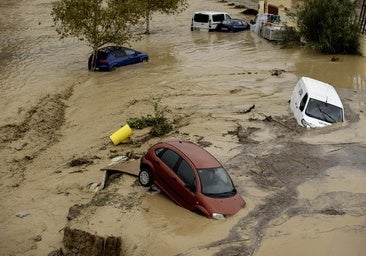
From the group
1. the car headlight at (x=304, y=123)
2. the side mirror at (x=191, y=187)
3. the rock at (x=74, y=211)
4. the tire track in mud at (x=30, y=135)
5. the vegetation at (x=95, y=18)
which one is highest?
the vegetation at (x=95, y=18)

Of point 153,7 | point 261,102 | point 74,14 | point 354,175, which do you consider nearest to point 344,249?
point 354,175

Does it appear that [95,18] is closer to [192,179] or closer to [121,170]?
[121,170]

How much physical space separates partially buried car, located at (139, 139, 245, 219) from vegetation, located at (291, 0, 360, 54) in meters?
20.3

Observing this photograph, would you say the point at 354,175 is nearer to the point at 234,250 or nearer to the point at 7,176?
the point at 234,250

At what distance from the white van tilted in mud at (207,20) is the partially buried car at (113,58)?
10.7 meters

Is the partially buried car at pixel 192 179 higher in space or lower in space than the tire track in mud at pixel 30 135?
higher

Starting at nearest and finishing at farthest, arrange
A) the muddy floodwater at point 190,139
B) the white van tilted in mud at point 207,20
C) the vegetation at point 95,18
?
the muddy floodwater at point 190,139, the vegetation at point 95,18, the white van tilted in mud at point 207,20

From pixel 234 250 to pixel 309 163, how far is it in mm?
5364

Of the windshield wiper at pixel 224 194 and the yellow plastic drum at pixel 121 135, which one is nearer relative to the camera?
the windshield wiper at pixel 224 194

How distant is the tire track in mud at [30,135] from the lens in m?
16.6

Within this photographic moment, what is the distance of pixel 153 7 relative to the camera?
118 ft

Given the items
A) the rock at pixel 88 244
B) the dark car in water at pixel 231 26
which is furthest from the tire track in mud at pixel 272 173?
the dark car in water at pixel 231 26

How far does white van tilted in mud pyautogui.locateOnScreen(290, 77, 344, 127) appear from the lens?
17938 millimetres

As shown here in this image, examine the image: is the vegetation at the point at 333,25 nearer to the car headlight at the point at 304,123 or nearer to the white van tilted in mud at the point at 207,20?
the white van tilted in mud at the point at 207,20
